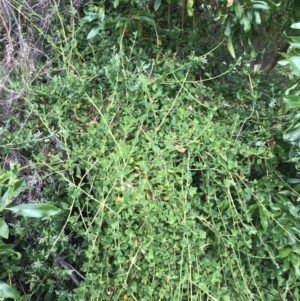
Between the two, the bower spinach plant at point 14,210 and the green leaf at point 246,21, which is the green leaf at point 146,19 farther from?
the bower spinach plant at point 14,210

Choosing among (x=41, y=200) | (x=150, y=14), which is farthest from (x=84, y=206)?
(x=150, y=14)

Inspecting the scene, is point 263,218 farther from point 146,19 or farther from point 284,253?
point 146,19

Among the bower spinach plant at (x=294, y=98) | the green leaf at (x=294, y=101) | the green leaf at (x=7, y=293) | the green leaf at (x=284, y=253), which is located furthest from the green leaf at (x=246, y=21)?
the green leaf at (x=7, y=293)

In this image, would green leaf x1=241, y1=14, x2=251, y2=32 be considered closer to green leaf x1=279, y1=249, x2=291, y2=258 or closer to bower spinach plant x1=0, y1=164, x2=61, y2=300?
green leaf x1=279, y1=249, x2=291, y2=258

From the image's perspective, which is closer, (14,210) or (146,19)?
(14,210)

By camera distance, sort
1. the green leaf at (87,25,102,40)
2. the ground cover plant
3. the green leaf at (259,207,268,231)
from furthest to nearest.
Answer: the green leaf at (87,25,102,40)
the green leaf at (259,207,268,231)
the ground cover plant

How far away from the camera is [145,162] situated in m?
1.11

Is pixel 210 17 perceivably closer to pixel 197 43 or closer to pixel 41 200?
pixel 197 43

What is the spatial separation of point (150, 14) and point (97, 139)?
0.54m

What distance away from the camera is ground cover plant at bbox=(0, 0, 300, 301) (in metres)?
1.03

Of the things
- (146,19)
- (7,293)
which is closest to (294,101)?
(146,19)

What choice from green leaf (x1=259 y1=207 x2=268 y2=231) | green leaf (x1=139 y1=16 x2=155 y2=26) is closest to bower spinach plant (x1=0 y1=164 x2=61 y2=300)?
green leaf (x1=259 y1=207 x2=268 y2=231)

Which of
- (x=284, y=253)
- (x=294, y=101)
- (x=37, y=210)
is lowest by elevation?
(x=284, y=253)

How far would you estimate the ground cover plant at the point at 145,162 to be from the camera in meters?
1.03
